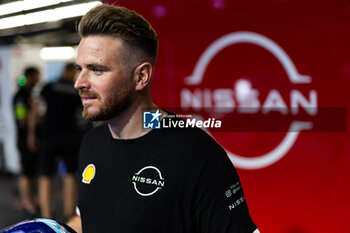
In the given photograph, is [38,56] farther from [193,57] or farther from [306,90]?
[306,90]

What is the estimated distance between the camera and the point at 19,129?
14.2 feet

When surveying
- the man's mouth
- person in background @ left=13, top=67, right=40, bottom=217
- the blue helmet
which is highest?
the man's mouth

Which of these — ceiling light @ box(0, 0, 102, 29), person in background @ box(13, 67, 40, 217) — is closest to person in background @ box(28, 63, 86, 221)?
person in background @ box(13, 67, 40, 217)

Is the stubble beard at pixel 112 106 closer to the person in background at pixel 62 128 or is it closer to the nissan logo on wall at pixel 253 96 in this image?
the nissan logo on wall at pixel 253 96

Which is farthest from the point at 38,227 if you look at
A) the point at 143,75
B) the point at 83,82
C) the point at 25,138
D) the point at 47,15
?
the point at 47,15

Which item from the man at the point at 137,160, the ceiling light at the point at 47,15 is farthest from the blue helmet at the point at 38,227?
the ceiling light at the point at 47,15

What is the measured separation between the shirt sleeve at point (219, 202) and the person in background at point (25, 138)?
3.47 m

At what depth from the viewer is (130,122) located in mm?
1238

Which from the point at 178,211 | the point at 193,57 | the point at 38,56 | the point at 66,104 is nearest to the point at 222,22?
the point at 193,57

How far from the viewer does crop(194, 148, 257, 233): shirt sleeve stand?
3.43ft

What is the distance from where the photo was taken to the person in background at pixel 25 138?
13.6 feet

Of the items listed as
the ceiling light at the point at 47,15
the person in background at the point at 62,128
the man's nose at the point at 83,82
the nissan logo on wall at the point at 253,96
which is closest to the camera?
the man's nose at the point at 83,82

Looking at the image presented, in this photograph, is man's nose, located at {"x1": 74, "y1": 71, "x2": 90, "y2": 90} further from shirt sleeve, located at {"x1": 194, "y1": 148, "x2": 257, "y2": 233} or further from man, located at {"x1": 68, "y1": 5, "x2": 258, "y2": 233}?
shirt sleeve, located at {"x1": 194, "y1": 148, "x2": 257, "y2": 233}

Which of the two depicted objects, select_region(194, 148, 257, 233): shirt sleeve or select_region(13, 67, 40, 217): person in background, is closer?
select_region(194, 148, 257, 233): shirt sleeve
